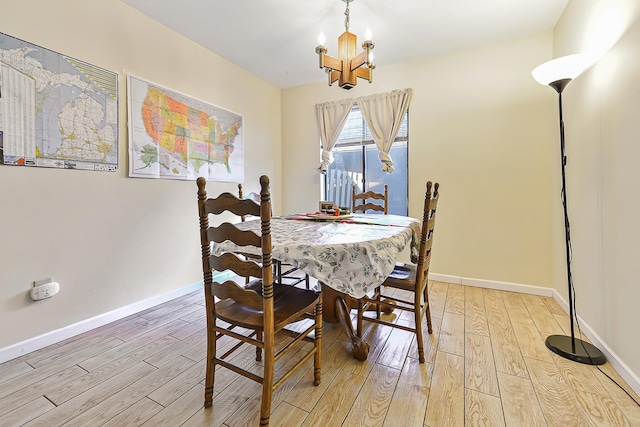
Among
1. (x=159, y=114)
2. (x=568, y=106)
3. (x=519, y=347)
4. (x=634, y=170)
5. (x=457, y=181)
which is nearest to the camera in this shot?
(x=634, y=170)

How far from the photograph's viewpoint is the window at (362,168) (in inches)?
132

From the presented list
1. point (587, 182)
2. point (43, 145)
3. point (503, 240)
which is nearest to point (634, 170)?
point (587, 182)

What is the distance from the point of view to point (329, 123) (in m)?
3.69

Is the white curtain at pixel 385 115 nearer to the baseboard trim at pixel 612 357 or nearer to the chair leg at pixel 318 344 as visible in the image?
the baseboard trim at pixel 612 357

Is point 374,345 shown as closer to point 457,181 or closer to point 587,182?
point 587,182

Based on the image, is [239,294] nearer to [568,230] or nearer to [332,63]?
[332,63]

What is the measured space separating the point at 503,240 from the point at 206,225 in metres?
2.92

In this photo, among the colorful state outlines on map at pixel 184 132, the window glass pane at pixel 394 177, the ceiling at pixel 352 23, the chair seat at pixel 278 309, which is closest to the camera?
the chair seat at pixel 278 309

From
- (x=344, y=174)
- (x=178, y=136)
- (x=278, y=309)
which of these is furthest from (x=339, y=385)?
(x=344, y=174)

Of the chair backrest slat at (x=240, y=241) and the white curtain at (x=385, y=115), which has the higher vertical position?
the white curtain at (x=385, y=115)

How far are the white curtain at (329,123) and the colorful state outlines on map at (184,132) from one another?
3.88ft

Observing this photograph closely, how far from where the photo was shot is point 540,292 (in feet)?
8.81

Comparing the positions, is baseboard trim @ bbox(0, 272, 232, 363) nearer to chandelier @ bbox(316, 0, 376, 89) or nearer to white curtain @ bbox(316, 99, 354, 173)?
white curtain @ bbox(316, 99, 354, 173)

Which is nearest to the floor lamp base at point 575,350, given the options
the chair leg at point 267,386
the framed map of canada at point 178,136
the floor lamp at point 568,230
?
the floor lamp at point 568,230
